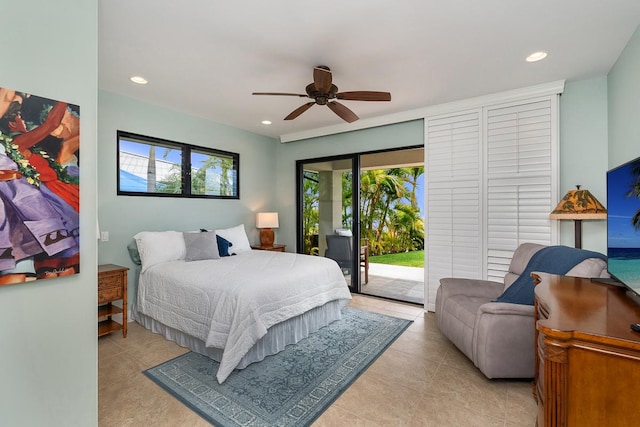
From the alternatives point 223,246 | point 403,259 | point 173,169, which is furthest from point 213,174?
point 403,259

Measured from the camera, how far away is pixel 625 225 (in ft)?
4.62

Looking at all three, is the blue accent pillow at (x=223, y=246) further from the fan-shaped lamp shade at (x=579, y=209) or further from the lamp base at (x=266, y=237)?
the fan-shaped lamp shade at (x=579, y=209)

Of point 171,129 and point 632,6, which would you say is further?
point 171,129

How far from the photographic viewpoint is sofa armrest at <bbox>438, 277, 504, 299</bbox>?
9.25 feet

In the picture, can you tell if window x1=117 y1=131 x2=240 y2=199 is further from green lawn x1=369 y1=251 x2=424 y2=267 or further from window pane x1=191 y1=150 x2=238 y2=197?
green lawn x1=369 y1=251 x2=424 y2=267

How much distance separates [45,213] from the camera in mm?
1262

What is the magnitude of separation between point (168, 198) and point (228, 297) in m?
2.16

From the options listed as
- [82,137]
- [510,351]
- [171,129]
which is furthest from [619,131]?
[171,129]

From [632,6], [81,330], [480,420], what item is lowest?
[480,420]

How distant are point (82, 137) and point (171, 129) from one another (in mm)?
2648

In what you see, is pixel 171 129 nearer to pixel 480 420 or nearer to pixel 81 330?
pixel 81 330

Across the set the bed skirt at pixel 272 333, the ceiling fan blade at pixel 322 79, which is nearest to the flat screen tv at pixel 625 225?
the ceiling fan blade at pixel 322 79

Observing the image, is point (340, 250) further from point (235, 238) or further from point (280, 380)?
point (280, 380)

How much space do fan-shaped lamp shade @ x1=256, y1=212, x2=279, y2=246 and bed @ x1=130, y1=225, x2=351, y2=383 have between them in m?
1.08
